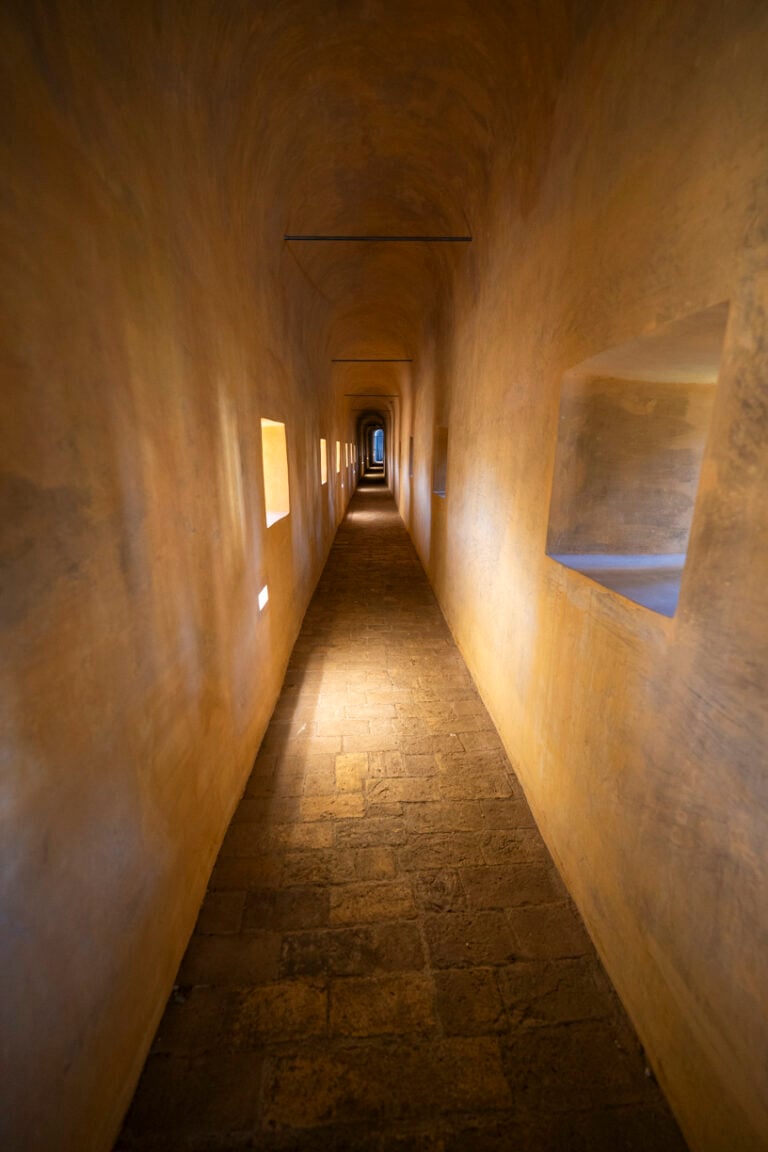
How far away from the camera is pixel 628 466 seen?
2.69m

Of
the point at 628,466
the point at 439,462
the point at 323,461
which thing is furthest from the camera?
the point at 323,461

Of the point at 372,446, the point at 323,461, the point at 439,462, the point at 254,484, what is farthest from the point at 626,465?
the point at 372,446

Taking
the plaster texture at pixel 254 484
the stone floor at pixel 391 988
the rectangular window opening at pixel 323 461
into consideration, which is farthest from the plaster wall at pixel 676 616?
the rectangular window opening at pixel 323 461

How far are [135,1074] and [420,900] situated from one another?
1480 millimetres

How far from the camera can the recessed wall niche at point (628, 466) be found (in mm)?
2412

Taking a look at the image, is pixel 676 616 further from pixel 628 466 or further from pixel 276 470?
pixel 276 470

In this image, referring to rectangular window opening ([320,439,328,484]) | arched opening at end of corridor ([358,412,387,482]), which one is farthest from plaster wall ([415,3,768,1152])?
arched opening at end of corridor ([358,412,387,482])

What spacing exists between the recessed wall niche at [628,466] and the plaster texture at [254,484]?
0.55ft

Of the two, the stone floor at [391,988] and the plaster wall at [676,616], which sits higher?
the plaster wall at [676,616]

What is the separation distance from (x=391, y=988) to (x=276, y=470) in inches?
186

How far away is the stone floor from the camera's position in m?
1.70

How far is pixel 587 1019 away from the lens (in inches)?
79.4

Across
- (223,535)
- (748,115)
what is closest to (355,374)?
(223,535)

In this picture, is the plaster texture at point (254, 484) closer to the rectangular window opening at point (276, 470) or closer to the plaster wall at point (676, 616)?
the plaster wall at point (676, 616)
